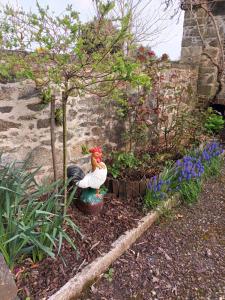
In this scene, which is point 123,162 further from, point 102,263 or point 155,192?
point 102,263

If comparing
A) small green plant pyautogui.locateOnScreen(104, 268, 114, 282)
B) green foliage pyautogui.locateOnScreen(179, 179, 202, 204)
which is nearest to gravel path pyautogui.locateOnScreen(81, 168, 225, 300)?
small green plant pyautogui.locateOnScreen(104, 268, 114, 282)

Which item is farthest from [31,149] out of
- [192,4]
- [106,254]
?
[192,4]

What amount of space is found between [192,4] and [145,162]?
3.99m

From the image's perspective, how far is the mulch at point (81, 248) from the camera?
1.94 metres

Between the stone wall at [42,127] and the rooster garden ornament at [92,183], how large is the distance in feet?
1.25

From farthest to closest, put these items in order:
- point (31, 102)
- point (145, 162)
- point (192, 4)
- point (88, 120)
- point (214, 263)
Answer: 1. point (192, 4)
2. point (145, 162)
3. point (88, 120)
4. point (31, 102)
5. point (214, 263)

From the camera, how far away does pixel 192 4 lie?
5477 millimetres

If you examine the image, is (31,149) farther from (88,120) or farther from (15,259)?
(15,259)

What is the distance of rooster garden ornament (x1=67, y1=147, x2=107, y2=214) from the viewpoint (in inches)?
104

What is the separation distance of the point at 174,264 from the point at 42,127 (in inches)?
79.8

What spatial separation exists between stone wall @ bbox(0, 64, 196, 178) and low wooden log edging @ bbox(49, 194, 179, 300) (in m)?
1.22

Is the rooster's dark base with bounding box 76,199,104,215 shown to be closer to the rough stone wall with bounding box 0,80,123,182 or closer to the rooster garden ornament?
the rooster garden ornament

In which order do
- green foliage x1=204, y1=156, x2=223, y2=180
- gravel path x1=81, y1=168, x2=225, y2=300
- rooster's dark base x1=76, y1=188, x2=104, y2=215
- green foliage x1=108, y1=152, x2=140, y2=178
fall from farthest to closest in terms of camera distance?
1. green foliage x1=204, y1=156, x2=223, y2=180
2. green foliage x1=108, y1=152, x2=140, y2=178
3. rooster's dark base x1=76, y1=188, x2=104, y2=215
4. gravel path x1=81, y1=168, x2=225, y2=300

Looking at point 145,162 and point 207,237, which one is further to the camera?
point 145,162
